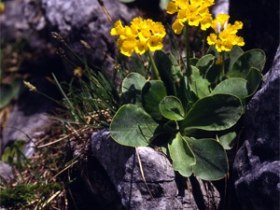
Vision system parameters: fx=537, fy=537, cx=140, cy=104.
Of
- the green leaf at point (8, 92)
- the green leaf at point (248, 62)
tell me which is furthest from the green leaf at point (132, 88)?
the green leaf at point (8, 92)

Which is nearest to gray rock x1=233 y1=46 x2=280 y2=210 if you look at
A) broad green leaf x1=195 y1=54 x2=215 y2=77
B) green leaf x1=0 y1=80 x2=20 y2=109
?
broad green leaf x1=195 y1=54 x2=215 y2=77

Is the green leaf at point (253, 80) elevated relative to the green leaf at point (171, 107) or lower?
lower

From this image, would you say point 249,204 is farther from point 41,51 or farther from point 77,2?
point 41,51

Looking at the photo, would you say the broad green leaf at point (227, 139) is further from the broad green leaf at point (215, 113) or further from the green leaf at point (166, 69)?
the green leaf at point (166, 69)

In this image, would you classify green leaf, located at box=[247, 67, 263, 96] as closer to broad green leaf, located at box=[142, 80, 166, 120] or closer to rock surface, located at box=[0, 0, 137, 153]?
broad green leaf, located at box=[142, 80, 166, 120]

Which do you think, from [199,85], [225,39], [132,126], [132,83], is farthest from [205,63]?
[132,126]
